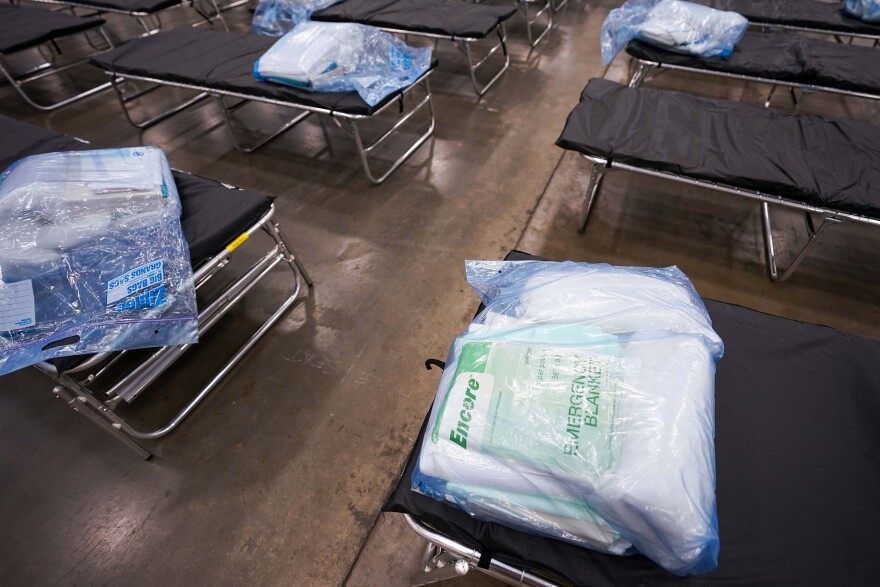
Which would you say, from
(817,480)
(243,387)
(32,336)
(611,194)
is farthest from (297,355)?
(611,194)

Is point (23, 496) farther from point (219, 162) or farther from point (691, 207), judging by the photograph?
point (691, 207)

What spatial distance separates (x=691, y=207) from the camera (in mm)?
2172

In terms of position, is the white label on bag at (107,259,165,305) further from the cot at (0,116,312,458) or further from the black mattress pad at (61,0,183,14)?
the black mattress pad at (61,0,183,14)

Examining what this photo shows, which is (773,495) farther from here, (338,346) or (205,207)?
(205,207)

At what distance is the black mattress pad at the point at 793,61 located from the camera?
6.71 feet

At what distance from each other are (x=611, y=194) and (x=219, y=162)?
2.45m

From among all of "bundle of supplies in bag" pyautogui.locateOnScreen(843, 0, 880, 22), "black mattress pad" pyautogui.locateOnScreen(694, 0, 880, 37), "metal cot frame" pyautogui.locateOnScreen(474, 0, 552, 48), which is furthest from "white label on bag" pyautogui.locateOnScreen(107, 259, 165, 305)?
"bundle of supplies in bag" pyautogui.locateOnScreen(843, 0, 880, 22)

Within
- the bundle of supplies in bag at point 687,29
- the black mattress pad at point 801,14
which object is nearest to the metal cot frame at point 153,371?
the bundle of supplies in bag at point 687,29

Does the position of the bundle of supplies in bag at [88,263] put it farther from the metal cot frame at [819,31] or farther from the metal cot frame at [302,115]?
the metal cot frame at [819,31]

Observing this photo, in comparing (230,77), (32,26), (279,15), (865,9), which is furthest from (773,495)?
(32,26)

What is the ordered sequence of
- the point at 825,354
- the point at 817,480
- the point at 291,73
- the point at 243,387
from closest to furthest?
the point at 817,480, the point at 825,354, the point at 243,387, the point at 291,73

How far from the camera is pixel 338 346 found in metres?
1.70

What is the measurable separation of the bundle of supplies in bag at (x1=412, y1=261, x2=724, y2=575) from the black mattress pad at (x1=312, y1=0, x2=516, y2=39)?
2348mm

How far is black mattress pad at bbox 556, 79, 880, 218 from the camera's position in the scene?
150cm
